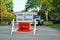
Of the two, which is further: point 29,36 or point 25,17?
point 25,17

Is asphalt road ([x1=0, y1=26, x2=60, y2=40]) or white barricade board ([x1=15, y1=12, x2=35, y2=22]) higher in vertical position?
white barricade board ([x1=15, y1=12, x2=35, y2=22])

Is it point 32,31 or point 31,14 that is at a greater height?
point 31,14

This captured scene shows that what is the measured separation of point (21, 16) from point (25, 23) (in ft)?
2.56

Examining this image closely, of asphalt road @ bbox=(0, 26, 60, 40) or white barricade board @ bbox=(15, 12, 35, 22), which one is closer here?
asphalt road @ bbox=(0, 26, 60, 40)

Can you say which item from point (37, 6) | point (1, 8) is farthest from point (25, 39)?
point (37, 6)

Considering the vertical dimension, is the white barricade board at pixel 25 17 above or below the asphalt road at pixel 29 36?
above

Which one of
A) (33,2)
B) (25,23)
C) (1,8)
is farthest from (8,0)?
(25,23)

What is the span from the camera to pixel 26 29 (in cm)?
2181

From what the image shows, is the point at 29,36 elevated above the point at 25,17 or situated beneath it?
situated beneath

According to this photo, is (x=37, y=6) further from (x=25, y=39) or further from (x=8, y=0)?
(x=25, y=39)

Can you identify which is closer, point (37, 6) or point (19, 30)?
point (19, 30)

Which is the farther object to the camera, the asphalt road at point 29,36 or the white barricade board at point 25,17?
the white barricade board at point 25,17

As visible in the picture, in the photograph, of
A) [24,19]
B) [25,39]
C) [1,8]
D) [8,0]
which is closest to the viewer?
[25,39]

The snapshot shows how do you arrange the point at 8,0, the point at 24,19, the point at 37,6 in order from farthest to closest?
the point at 37,6
the point at 8,0
the point at 24,19
